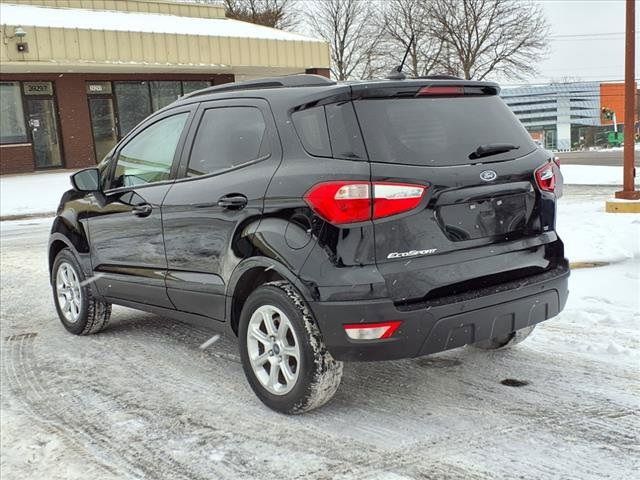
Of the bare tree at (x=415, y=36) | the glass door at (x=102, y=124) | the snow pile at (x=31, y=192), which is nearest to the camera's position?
the snow pile at (x=31, y=192)

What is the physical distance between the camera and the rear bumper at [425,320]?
3.17 meters

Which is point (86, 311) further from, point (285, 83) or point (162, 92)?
point (162, 92)

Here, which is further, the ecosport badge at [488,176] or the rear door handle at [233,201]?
the rear door handle at [233,201]

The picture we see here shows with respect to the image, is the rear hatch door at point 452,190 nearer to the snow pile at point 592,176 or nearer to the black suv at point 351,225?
the black suv at point 351,225

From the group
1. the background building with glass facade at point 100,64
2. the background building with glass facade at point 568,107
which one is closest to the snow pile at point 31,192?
the background building with glass facade at point 100,64

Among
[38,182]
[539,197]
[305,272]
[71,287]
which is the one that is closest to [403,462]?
[305,272]

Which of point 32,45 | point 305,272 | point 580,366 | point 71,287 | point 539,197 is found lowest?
point 580,366

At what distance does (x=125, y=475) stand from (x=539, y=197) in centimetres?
260

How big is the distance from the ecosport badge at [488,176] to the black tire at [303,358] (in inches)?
44.4

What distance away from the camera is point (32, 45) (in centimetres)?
1933

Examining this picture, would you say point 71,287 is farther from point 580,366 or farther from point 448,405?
point 580,366

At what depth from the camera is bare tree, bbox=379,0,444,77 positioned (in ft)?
128

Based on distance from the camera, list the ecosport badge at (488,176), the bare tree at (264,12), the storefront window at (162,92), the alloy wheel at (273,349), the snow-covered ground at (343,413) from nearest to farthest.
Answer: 1. the snow-covered ground at (343,413)
2. the ecosport badge at (488,176)
3. the alloy wheel at (273,349)
4. the storefront window at (162,92)
5. the bare tree at (264,12)

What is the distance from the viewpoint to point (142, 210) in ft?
14.9
